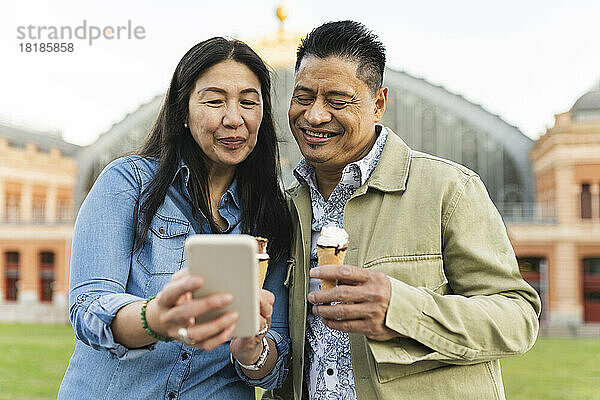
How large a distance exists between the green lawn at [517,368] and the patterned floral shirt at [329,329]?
12.5m

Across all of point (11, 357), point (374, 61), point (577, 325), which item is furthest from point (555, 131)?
point (374, 61)

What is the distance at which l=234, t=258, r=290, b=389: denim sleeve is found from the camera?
2.77 m

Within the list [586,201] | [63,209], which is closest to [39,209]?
[63,209]

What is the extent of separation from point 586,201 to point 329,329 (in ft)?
82.3

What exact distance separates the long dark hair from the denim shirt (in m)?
0.04

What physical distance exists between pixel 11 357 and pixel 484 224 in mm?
19039

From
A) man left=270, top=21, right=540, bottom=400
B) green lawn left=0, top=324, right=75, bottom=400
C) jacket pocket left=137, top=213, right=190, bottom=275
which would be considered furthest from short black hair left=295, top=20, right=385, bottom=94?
green lawn left=0, top=324, right=75, bottom=400

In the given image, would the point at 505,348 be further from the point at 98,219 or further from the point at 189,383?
the point at 98,219

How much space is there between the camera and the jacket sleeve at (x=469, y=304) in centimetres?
240

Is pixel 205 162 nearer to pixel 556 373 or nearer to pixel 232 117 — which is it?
pixel 232 117

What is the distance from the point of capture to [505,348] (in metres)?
2.52

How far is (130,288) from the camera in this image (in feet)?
8.34

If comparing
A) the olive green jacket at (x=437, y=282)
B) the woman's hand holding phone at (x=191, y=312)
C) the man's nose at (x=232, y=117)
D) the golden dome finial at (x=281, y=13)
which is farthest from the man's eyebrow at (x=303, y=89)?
the golden dome finial at (x=281, y=13)

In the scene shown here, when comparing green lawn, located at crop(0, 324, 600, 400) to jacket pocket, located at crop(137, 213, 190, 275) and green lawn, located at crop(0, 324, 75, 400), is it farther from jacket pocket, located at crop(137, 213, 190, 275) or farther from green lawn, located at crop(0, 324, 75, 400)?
jacket pocket, located at crop(137, 213, 190, 275)
